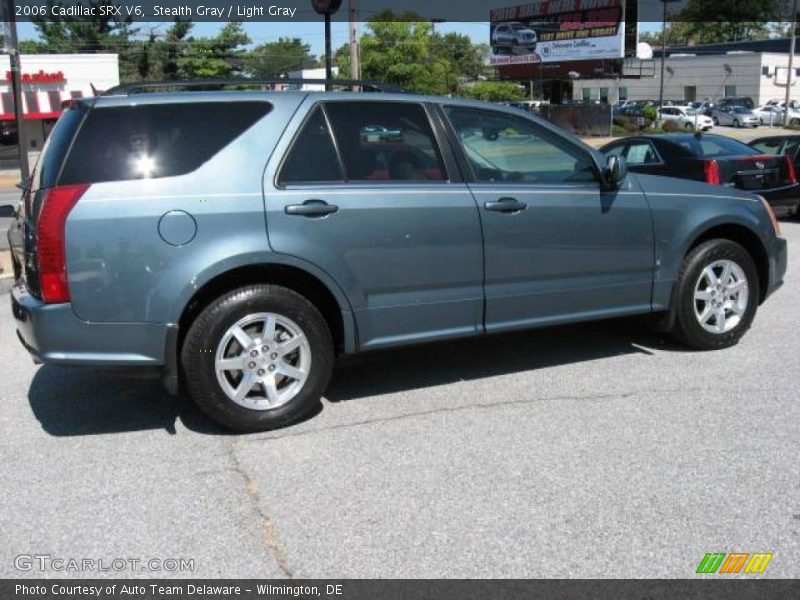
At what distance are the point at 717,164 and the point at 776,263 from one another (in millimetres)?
5294

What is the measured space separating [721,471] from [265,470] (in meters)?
2.23

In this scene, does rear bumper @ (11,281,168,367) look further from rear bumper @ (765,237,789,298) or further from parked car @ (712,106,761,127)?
parked car @ (712,106,761,127)

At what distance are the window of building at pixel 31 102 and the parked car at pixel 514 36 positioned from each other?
35.5 meters

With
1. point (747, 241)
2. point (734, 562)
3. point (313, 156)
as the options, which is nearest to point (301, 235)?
point (313, 156)

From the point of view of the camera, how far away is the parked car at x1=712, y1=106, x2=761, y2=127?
54469mm

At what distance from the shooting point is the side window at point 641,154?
11.8 meters

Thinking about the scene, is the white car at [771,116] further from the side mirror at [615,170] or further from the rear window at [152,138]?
the rear window at [152,138]

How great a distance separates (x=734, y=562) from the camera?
326 cm

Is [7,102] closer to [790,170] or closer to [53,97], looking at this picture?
[53,97]

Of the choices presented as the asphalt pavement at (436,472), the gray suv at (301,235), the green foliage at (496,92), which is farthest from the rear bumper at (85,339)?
the green foliage at (496,92)

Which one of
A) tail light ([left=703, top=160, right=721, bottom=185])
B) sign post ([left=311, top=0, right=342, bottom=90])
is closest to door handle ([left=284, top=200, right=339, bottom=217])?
tail light ([left=703, top=160, right=721, bottom=185])

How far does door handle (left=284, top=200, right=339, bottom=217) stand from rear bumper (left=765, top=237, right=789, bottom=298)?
3.49 m

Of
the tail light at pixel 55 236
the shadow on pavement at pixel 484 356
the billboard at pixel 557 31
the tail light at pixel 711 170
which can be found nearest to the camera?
the tail light at pixel 55 236

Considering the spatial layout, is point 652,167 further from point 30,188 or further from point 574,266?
point 30,188
